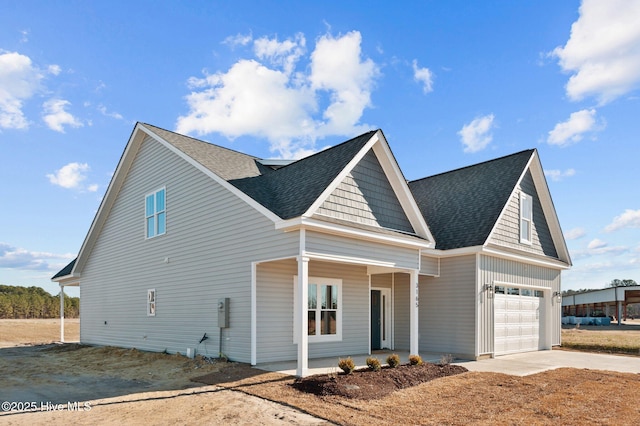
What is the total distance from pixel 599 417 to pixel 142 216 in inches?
590

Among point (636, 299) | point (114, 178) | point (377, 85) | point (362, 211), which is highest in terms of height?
point (377, 85)

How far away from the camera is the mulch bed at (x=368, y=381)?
926cm

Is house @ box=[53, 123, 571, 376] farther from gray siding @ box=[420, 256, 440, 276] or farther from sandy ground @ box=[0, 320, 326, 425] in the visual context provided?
sandy ground @ box=[0, 320, 326, 425]

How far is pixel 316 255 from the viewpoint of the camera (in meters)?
11.2

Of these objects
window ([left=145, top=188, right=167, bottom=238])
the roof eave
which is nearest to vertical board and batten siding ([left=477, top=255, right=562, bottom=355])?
the roof eave

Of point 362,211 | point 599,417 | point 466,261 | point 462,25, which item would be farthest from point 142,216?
point 599,417

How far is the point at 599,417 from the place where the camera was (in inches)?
320

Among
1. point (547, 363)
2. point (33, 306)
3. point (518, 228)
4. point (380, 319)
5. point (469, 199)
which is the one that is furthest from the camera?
point (33, 306)

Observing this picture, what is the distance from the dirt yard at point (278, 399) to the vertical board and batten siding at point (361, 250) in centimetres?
290

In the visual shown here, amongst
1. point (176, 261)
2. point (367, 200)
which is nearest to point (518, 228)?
point (367, 200)

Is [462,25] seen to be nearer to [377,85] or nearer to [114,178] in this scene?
[377,85]

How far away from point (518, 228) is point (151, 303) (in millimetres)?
13185

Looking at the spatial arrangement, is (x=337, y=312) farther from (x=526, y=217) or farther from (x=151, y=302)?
(x=526, y=217)

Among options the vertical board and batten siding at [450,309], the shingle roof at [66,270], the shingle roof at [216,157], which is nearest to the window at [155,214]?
the shingle roof at [216,157]
